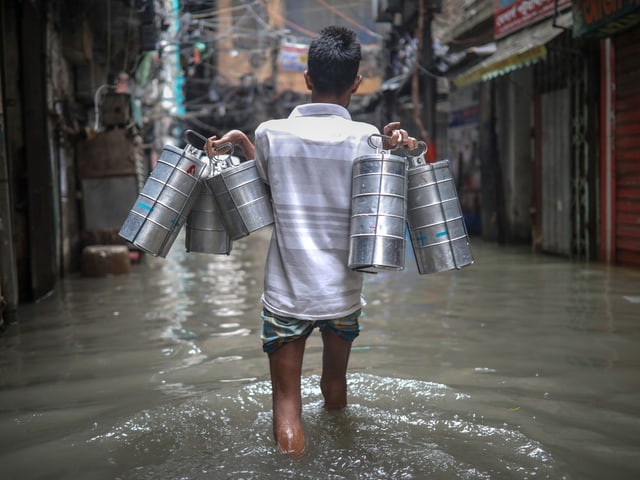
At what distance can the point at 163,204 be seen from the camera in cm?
281

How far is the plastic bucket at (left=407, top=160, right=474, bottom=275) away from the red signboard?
8.50m

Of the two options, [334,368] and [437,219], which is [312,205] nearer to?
[437,219]

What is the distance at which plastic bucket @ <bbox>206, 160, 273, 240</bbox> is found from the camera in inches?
108

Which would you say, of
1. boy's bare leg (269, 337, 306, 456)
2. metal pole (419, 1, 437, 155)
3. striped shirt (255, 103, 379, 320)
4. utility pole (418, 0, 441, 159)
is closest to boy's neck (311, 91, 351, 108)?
striped shirt (255, 103, 379, 320)

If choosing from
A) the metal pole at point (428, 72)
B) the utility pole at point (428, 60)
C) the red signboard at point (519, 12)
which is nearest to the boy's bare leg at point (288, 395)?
the red signboard at point (519, 12)

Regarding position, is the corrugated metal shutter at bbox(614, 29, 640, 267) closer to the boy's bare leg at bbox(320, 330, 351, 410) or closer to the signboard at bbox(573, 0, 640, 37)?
the signboard at bbox(573, 0, 640, 37)

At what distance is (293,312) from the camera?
2.65 metres

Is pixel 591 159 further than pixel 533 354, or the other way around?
pixel 591 159

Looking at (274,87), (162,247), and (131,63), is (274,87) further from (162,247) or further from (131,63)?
(162,247)

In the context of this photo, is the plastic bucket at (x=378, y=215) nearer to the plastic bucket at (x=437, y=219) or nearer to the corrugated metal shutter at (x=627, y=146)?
the plastic bucket at (x=437, y=219)

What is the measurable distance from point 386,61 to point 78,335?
16700mm

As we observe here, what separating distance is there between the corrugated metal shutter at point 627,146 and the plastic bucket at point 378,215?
7.60 meters

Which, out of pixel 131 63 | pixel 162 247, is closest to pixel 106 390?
pixel 162 247

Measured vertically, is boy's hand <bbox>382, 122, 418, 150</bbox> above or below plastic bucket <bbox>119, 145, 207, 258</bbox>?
above
